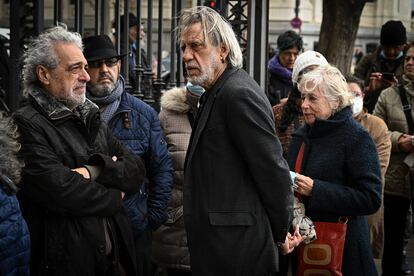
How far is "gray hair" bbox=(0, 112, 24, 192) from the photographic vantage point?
385 cm

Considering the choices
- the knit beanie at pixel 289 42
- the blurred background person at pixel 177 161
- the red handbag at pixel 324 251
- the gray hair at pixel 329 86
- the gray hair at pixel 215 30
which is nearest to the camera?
the gray hair at pixel 215 30

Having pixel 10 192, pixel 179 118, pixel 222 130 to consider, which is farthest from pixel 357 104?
pixel 10 192

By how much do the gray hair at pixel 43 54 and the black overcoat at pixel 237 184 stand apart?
3.29 feet

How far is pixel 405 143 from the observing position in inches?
269

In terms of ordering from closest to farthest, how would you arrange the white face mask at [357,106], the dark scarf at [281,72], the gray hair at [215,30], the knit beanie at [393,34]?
the gray hair at [215,30] < the white face mask at [357,106] < the knit beanie at [393,34] < the dark scarf at [281,72]

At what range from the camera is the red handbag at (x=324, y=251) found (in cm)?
475

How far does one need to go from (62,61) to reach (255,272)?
60.6 inches

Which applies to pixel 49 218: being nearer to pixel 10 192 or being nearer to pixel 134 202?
pixel 10 192

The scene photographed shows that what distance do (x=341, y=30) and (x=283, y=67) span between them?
310 inches

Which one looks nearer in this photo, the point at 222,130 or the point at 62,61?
the point at 222,130

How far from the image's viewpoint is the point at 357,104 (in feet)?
19.5

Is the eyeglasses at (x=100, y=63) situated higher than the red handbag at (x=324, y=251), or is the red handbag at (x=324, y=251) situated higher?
the eyeglasses at (x=100, y=63)

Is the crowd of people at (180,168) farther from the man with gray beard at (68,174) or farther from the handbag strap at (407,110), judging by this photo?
the handbag strap at (407,110)

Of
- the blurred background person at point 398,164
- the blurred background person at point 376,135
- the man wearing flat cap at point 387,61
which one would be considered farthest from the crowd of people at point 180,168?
the man wearing flat cap at point 387,61
